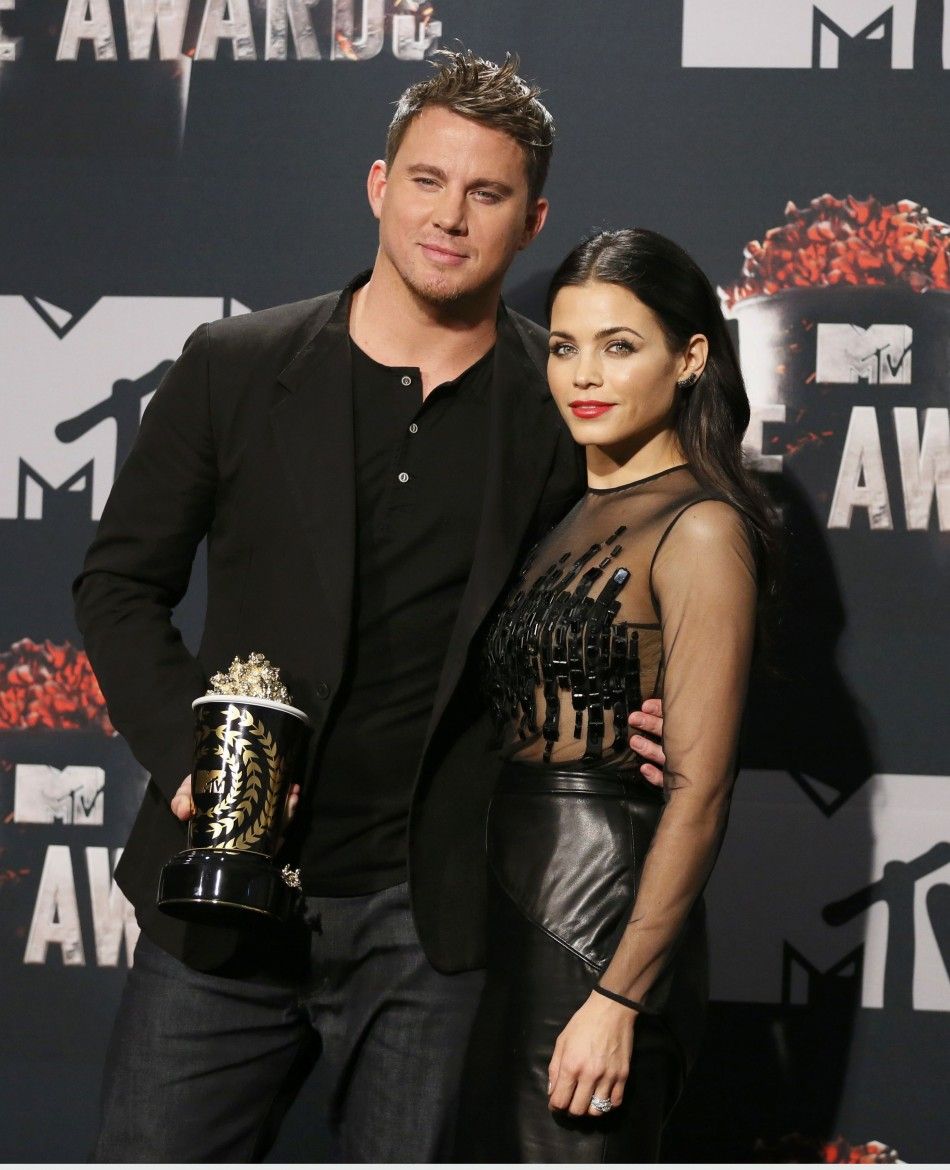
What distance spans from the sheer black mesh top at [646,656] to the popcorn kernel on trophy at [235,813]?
323 millimetres

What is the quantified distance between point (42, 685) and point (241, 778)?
→ 1.10m

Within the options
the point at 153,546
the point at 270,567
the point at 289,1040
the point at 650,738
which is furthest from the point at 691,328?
the point at 289,1040

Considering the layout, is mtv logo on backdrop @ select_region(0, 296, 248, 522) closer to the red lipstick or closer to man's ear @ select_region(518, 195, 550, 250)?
man's ear @ select_region(518, 195, 550, 250)

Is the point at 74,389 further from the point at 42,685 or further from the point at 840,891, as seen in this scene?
the point at 840,891

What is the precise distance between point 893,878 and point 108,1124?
144 centimetres

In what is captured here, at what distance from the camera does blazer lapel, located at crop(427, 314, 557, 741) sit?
6.31 ft

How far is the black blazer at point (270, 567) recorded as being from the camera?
195cm

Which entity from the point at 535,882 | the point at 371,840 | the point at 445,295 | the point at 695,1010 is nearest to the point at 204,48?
the point at 445,295

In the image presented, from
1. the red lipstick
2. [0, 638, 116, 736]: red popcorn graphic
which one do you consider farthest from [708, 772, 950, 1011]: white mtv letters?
[0, 638, 116, 736]: red popcorn graphic

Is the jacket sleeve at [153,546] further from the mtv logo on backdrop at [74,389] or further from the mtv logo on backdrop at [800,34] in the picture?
the mtv logo on backdrop at [800,34]

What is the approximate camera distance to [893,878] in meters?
2.58

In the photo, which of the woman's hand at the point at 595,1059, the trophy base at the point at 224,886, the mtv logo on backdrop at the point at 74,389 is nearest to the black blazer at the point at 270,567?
the trophy base at the point at 224,886

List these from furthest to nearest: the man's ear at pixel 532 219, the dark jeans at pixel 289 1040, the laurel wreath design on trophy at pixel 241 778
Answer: the man's ear at pixel 532 219 → the dark jeans at pixel 289 1040 → the laurel wreath design on trophy at pixel 241 778

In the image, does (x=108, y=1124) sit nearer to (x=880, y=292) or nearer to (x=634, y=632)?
(x=634, y=632)
